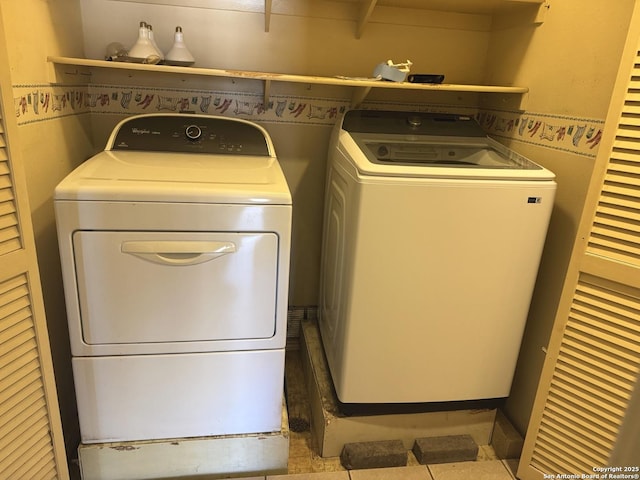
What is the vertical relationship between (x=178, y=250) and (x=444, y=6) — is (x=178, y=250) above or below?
below

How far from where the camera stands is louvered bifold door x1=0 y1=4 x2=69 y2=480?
3.65 feet

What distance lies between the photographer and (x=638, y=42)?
1185 mm

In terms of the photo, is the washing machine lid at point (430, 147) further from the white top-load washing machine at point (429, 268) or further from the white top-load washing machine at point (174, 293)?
the white top-load washing machine at point (174, 293)

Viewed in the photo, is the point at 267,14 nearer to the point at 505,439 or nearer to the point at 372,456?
the point at 372,456

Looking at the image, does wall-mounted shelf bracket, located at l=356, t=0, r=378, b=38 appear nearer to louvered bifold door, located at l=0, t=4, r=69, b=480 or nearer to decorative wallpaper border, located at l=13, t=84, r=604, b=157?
decorative wallpaper border, located at l=13, t=84, r=604, b=157

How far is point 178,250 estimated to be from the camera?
4.24ft

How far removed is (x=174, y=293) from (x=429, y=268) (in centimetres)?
79


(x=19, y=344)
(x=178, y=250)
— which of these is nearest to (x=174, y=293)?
(x=178, y=250)

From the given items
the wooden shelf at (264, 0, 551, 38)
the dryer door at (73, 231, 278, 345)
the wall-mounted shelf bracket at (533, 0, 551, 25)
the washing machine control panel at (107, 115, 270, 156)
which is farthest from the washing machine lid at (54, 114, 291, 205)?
the wall-mounted shelf bracket at (533, 0, 551, 25)

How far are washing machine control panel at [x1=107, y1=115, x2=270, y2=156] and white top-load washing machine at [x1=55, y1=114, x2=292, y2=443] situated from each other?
7.4 inches

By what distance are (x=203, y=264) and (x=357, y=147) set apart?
0.66m

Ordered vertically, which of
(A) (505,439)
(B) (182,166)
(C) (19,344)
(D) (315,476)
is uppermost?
(B) (182,166)

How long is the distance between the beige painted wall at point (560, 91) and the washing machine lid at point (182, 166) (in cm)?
96

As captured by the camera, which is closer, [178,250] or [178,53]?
[178,250]
